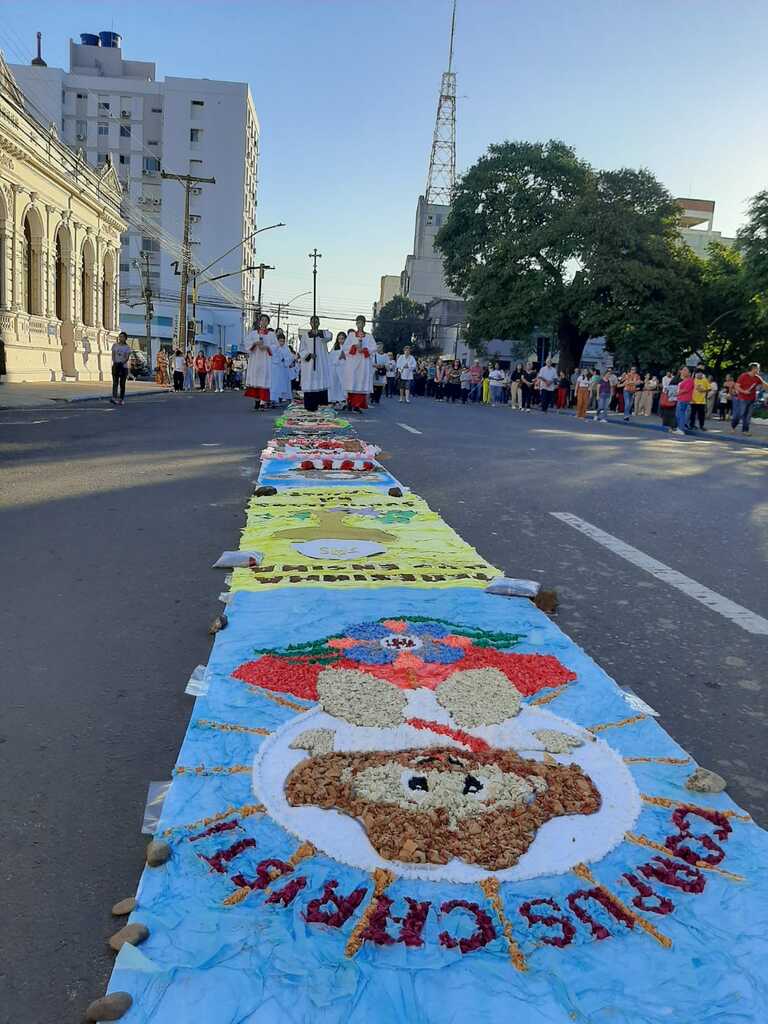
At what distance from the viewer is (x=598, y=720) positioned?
3.15m

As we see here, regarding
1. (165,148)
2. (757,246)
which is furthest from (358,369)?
(165,148)

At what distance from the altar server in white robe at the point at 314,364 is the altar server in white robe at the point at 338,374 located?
877mm

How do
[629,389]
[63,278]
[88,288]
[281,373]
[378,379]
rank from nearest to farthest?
[281,373] → [629,389] → [378,379] → [63,278] → [88,288]

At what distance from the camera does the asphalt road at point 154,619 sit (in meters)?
2.21

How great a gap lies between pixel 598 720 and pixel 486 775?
0.70 m

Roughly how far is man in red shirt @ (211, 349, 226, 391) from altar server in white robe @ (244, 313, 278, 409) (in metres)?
17.4

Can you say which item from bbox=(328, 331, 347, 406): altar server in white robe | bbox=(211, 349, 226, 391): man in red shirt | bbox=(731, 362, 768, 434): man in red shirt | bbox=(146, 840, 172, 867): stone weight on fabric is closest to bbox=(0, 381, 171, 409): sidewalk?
bbox=(328, 331, 347, 406): altar server in white robe

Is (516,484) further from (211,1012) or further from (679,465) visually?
(211,1012)

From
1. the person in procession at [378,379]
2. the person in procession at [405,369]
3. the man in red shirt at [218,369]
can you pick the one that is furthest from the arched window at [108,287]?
the person in procession at [378,379]

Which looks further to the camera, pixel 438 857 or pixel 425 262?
pixel 425 262

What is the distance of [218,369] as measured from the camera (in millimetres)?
39250

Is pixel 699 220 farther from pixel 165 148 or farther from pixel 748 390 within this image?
pixel 748 390

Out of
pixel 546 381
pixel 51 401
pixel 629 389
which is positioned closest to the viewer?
pixel 51 401

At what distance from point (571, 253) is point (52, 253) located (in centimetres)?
2224
